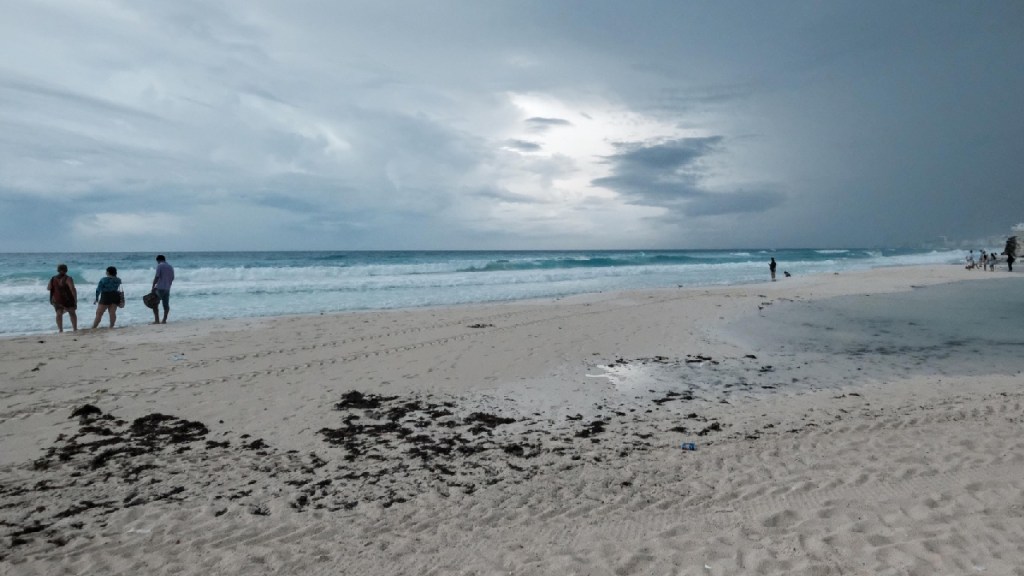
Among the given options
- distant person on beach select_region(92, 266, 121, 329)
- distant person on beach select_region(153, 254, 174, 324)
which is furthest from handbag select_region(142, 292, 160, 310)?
distant person on beach select_region(92, 266, 121, 329)

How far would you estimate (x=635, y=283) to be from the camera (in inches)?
1139

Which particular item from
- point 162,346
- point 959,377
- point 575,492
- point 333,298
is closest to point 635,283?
point 333,298

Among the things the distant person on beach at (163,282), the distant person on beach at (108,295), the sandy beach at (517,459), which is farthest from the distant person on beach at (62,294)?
the sandy beach at (517,459)

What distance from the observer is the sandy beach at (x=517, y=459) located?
347 centimetres

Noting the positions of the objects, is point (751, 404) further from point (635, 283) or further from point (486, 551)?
point (635, 283)

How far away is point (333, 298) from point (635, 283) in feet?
54.2

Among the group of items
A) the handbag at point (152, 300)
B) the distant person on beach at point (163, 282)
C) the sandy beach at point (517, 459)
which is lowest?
the sandy beach at point (517, 459)

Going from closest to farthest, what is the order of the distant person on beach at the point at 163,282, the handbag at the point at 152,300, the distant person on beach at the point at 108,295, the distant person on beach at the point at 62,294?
1. the distant person on beach at the point at 62,294
2. the distant person on beach at the point at 108,295
3. the handbag at the point at 152,300
4. the distant person on beach at the point at 163,282

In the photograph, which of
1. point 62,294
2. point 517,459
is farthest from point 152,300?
point 517,459

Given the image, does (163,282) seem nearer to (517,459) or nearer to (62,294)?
(62,294)

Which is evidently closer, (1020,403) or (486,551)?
(486,551)

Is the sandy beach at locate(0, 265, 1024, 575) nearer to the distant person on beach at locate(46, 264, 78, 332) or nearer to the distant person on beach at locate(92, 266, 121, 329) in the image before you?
the distant person on beach at locate(46, 264, 78, 332)

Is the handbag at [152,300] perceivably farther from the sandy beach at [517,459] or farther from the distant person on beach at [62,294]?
the sandy beach at [517,459]

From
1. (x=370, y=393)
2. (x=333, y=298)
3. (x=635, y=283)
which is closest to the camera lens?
(x=370, y=393)
